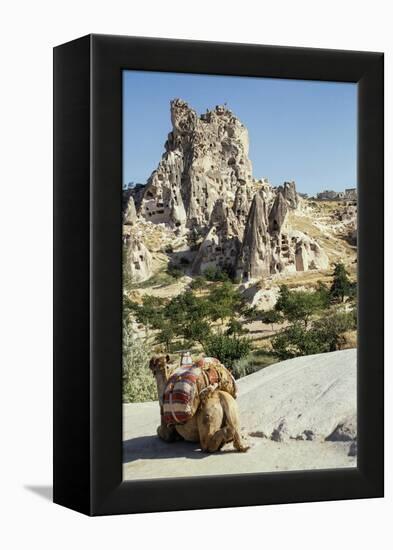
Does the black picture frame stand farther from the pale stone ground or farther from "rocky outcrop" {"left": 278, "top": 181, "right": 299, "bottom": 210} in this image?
"rocky outcrop" {"left": 278, "top": 181, "right": 299, "bottom": 210}

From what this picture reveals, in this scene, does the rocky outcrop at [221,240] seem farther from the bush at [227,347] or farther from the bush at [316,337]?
the bush at [316,337]

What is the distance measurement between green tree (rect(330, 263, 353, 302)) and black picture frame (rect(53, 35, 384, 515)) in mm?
135

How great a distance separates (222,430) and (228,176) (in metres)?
2.01

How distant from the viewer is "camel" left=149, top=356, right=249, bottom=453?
A: 1174cm

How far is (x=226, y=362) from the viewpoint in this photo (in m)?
12.0

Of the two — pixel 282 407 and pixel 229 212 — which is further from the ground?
pixel 229 212

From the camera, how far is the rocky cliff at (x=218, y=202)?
1177 centimetres

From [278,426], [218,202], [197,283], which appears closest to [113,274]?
[197,283]

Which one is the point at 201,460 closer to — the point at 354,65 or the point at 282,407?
the point at 282,407

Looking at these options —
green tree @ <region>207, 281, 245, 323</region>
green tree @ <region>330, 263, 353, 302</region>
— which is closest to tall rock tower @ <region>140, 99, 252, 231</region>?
green tree @ <region>207, 281, 245, 323</region>

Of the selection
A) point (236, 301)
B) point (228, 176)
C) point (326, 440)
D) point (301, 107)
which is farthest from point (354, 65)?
point (326, 440)

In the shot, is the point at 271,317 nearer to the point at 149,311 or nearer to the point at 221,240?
the point at 221,240

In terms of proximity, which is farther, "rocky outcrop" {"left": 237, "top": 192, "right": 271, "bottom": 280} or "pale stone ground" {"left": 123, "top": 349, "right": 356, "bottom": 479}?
"rocky outcrop" {"left": 237, "top": 192, "right": 271, "bottom": 280}

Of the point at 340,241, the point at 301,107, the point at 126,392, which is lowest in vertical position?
the point at 126,392
